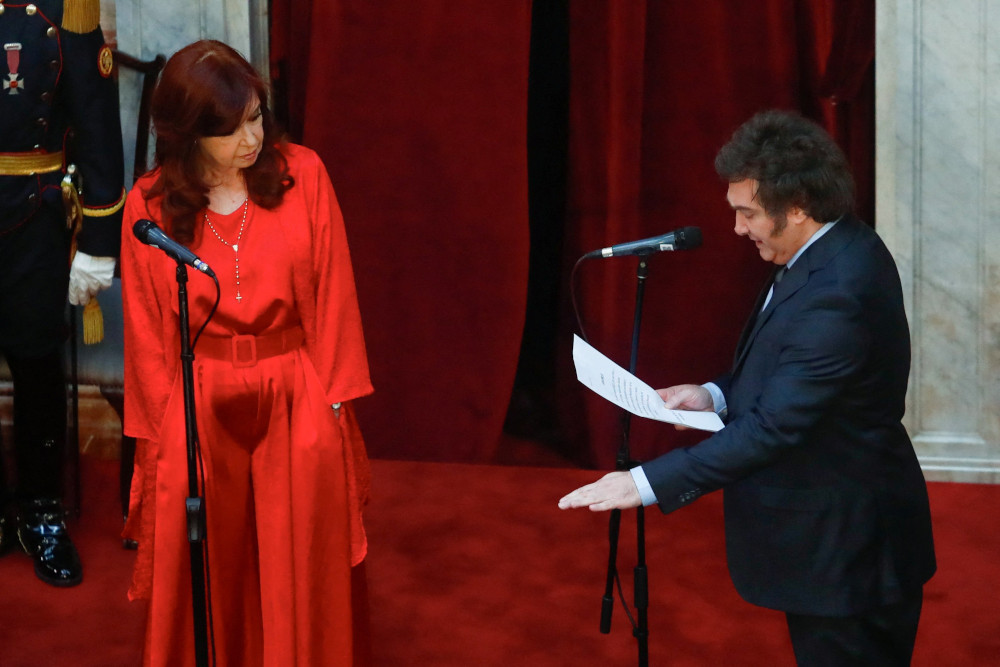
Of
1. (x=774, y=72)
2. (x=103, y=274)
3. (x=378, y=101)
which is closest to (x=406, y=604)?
(x=103, y=274)

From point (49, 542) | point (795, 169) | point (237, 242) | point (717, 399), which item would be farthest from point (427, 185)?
point (795, 169)

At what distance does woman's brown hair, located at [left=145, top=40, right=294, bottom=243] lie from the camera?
2.11 m

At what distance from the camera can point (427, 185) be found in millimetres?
4145

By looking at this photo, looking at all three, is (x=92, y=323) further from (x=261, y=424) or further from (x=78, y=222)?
(x=261, y=424)

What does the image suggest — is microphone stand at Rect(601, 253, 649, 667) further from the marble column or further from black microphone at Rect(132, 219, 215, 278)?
the marble column

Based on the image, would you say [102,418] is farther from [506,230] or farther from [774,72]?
[774,72]

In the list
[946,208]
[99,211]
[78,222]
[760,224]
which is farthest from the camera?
[946,208]

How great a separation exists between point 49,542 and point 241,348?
55.1 inches

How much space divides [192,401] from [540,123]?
2.62 meters

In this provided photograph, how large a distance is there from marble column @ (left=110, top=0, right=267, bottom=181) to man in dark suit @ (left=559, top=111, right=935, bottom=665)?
8.25 feet

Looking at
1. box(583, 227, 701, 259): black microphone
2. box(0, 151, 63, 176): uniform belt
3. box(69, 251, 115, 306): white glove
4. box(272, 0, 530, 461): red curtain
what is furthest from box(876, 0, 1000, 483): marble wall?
box(0, 151, 63, 176): uniform belt

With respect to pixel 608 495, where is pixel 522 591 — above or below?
below

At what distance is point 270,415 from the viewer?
7.49 ft

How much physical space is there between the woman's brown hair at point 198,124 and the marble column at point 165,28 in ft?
6.14
